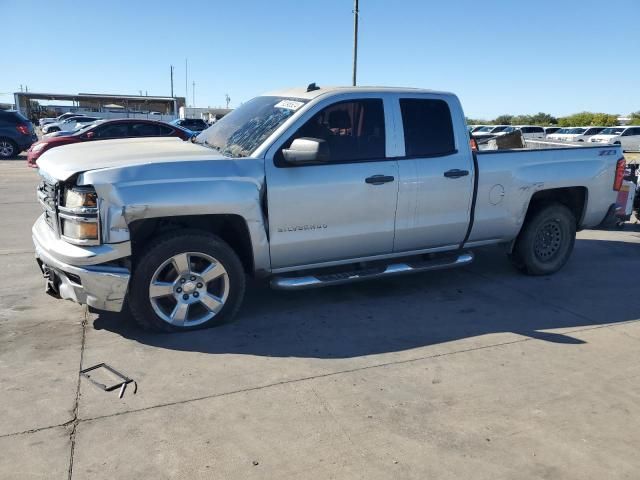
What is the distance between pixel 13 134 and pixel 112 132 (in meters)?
6.68

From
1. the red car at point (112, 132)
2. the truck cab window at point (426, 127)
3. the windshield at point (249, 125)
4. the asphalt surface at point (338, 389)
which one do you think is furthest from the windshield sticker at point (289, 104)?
the red car at point (112, 132)

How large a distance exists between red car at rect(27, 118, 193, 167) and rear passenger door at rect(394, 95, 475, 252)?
36.3 ft

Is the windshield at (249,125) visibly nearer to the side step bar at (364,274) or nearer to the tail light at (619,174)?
the side step bar at (364,274)

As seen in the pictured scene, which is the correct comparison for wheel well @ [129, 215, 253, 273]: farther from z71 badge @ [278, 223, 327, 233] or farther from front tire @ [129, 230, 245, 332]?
z71 badge @ [278, 223, 327, 233]

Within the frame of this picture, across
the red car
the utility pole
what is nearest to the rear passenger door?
the red car

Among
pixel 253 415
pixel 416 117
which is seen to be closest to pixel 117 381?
pixel 253 415

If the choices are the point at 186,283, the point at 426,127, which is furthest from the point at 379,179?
the point at 186,283

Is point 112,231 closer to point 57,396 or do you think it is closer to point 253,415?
point 57,396

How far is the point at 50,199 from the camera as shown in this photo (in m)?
4.22

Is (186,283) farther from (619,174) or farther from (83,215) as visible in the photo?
(619,174)

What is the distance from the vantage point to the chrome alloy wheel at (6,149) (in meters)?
19.5

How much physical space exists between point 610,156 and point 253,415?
5.13 metres

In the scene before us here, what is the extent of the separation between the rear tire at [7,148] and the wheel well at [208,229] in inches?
727

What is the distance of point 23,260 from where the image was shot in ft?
20.4
